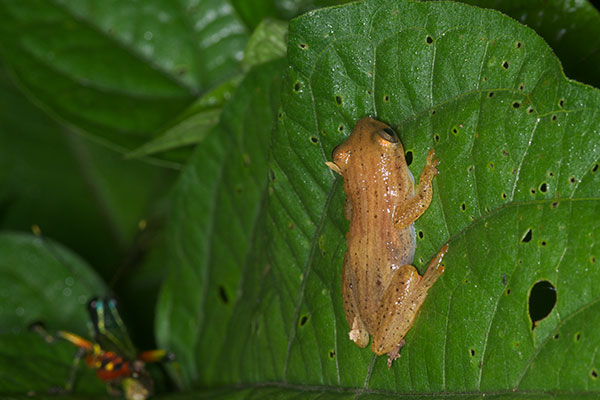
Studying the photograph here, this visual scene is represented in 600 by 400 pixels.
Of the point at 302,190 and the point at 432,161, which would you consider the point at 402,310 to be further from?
the point at 302,190

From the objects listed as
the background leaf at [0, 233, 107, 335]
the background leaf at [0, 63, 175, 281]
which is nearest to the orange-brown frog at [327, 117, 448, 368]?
the background leaf at [0, 233, 107, 335]

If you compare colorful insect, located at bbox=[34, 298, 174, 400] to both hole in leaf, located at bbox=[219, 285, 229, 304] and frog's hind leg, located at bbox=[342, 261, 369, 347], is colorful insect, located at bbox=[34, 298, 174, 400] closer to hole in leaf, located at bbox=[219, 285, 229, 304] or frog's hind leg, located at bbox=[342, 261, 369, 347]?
hole in leaf, located at bbox=[219, 285, 229, 304]

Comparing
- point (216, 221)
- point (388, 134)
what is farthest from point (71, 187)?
point (388, 134)

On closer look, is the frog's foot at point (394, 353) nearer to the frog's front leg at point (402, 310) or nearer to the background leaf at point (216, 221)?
the frog's front leg at point (402, 310)

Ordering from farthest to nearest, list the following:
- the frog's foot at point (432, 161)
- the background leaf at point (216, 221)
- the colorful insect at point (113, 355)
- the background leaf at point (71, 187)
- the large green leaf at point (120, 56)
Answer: the background leaf at point (71, 187), the large green leaf at point (120, 56), the colorful insect at point (113, 355), the background leaf at point (216, 221), the frog's foot at point (432, 161)

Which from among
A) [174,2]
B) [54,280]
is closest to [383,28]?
[174,2]

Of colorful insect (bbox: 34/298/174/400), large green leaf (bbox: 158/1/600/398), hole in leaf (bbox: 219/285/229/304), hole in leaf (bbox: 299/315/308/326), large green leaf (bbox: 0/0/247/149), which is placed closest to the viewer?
large green leaf (bbox: 158/1/600/398)

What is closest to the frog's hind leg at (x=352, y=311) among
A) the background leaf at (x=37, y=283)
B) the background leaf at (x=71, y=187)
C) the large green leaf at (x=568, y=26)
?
the large green leaf at (x=568, y=26)
